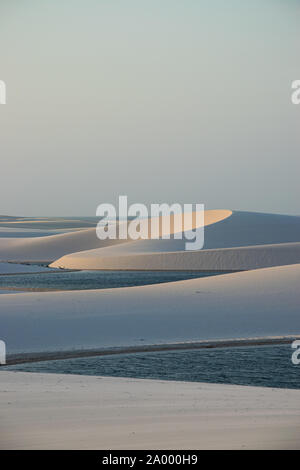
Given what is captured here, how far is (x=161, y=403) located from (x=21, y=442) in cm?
215

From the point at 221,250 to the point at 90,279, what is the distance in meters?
8.51

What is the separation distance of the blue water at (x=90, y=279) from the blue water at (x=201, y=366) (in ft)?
55.2

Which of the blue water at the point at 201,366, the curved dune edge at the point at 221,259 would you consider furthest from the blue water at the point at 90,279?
the blue water at the point at 201,366

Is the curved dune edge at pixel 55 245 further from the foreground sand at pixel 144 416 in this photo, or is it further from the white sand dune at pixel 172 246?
the foreground sand at pixel 144 416

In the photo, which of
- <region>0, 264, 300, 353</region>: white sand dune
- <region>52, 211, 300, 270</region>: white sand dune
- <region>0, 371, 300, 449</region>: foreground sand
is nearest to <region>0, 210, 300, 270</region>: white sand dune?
<region>52, 211, 300, 270</region>: white sand dune

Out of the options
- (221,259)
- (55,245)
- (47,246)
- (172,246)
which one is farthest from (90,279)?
(55,245)

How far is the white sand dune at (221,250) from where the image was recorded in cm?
3922

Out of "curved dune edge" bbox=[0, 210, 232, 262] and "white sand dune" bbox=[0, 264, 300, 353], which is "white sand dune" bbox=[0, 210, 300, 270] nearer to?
"curved dune edge" bbox=[0, 210, 232, 262]

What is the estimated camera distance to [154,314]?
17.2m

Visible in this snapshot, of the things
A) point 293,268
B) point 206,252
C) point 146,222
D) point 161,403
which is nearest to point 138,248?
point 206,252

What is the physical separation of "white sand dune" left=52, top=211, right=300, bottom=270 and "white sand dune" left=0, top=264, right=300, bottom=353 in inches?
686

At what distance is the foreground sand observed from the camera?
595cm

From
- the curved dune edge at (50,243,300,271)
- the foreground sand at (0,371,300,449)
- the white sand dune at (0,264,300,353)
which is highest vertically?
the curved dune edge at (50,243,300,271)

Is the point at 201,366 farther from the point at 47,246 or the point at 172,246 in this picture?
the point at 47,246
